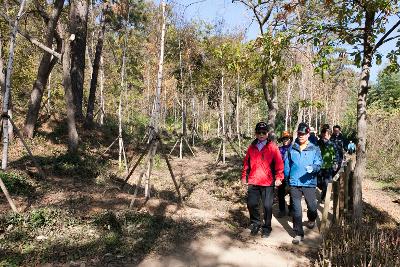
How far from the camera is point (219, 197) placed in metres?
11.6

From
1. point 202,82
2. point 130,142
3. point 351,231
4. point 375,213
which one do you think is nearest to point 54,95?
point 130,142

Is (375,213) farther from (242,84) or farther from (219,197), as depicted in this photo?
(242,84)

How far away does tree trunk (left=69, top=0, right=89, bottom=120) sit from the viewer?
14.9m

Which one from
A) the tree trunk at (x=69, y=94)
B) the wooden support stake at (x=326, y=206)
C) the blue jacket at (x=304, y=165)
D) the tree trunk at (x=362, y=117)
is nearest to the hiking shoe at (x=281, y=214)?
the tree trunk at (x=362, y=117)

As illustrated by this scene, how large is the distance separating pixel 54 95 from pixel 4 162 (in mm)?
15471

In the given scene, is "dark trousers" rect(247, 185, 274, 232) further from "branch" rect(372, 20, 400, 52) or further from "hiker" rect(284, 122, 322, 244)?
"branch" rect(372, 20, 400, 52)

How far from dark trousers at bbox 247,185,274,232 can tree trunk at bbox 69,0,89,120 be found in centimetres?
1120

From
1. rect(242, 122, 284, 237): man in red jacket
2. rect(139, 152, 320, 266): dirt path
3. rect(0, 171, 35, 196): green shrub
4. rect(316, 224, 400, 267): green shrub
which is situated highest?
rect(242, 122, 284, 237): man in red jacket

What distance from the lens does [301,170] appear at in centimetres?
644

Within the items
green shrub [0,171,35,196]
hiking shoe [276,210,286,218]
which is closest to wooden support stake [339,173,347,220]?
hiking shoe [276,210,286,218]

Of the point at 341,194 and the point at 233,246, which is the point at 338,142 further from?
the point at 233,246

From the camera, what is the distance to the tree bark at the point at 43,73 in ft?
36.7

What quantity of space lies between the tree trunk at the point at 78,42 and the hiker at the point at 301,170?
11.4 metres

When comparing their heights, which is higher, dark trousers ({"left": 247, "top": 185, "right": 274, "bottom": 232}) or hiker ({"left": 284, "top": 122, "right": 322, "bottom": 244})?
hiker ({"left": 284, "top": 122, "right": 322, "bottom": 244})
